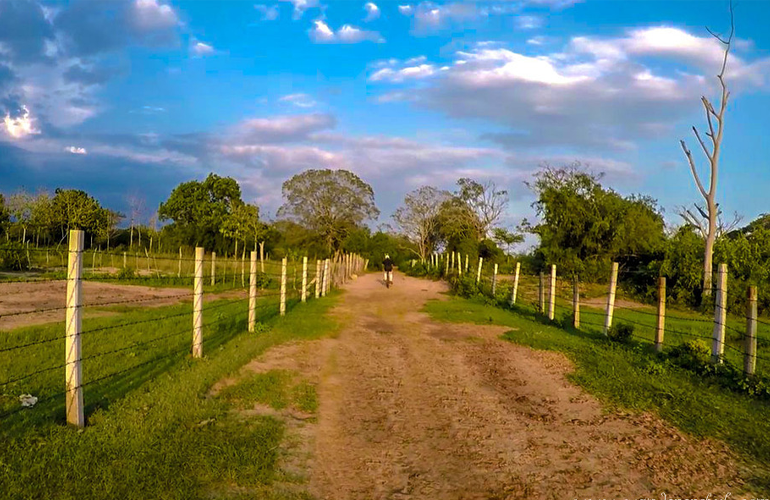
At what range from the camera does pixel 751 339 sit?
8.06 m

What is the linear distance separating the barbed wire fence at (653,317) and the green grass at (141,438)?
7.06 m

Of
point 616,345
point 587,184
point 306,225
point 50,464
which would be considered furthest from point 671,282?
point 306,225

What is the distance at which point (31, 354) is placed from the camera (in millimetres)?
8852

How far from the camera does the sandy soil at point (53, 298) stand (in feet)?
43.1

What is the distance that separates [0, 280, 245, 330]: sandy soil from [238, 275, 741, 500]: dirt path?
4.84m

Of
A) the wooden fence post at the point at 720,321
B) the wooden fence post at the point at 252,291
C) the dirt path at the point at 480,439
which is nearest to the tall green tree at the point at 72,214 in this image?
the wooden fence post at the point at 252,291

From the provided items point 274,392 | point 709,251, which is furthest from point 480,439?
point 709,251

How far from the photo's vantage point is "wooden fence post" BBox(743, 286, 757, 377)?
26.0ft

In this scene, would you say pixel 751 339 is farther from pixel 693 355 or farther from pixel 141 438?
pixel 141 438

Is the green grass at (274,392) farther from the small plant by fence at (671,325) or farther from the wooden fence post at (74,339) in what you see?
the small plant by fence at (671,325)

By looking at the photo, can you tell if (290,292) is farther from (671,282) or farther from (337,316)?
(671,282)

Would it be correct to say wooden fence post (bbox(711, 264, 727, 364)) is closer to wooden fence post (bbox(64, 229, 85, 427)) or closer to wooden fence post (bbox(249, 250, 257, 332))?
wooden fence post (bbox(249, 250, 257, 332))

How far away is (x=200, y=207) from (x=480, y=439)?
63.1 metres

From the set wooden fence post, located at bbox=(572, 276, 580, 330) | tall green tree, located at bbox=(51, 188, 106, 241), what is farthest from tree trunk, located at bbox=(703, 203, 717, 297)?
tall green tree, located at bbox=(51, 188, 106, 241)
